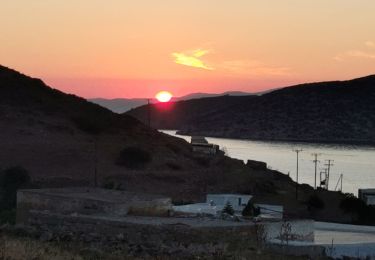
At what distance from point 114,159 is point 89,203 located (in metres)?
43.0

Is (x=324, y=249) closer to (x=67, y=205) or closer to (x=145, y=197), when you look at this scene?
(x=145, y=197)

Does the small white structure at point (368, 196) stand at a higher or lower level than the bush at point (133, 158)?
lower

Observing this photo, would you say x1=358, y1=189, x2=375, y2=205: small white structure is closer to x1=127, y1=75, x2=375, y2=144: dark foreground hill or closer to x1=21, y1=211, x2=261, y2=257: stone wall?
x1=21, y1=211, x2=261, y2=257: stone wall

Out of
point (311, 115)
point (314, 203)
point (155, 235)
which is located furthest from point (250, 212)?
point (311, 115)

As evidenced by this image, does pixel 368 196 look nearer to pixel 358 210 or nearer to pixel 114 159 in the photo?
pixel 358 210

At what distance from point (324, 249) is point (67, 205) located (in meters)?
5.89

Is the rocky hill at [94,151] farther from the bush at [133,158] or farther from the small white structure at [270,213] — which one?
the small white structure at [270,213]

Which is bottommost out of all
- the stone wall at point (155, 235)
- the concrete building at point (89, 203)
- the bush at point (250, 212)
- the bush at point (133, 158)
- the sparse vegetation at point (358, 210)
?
the sparse vegetation at point (358, 210)

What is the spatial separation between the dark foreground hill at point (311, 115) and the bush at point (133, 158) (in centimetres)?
9540

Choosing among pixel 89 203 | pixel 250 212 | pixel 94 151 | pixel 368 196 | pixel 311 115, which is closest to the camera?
pixel 89 203

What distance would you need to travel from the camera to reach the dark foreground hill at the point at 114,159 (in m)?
50.4

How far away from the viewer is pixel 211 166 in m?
61.6

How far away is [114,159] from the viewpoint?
192 ft

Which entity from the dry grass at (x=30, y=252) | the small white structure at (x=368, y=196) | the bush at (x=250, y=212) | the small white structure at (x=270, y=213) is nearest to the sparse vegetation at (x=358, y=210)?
the small white structure at (x=368, y=196)
